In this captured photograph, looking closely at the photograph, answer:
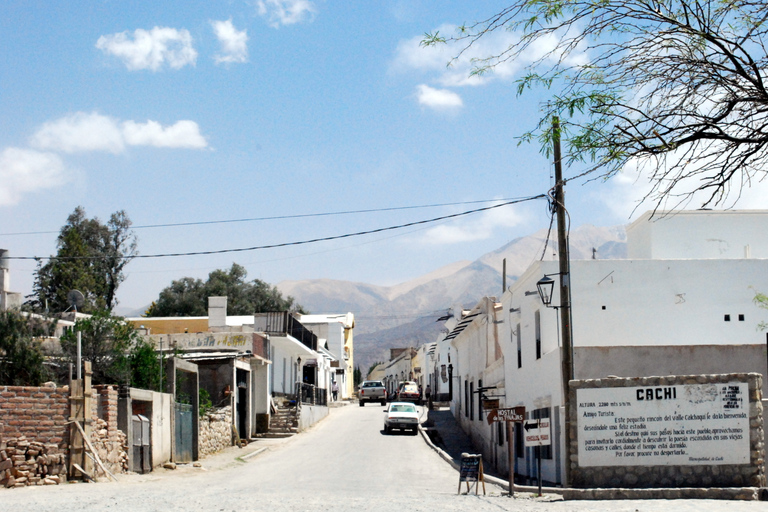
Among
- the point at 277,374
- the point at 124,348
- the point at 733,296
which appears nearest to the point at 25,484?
the point at 124,348

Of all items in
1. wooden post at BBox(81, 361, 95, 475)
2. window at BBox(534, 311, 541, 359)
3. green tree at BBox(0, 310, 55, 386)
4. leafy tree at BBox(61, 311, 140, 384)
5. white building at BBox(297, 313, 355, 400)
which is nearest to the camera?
wooden post at BBox(81, 361, 95, 475)

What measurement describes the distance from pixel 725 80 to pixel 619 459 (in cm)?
977

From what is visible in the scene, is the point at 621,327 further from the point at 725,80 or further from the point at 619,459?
the point at 725,80

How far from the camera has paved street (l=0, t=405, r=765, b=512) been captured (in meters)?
13.7

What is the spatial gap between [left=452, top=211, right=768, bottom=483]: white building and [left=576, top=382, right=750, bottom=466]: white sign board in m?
3.06

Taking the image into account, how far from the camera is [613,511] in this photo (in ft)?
44.8

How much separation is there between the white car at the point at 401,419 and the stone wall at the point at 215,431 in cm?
964

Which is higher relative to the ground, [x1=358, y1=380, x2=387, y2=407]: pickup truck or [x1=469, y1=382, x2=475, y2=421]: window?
[x1=469, y1=382, x2=475, y2=421]: window

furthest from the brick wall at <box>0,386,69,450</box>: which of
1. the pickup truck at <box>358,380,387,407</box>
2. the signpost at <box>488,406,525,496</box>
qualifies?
the pickup truck at <box>358,380,387,407</box>

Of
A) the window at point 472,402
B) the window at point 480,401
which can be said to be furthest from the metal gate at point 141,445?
the window at point 472,402

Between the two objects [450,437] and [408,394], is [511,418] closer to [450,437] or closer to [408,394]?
[450,437]

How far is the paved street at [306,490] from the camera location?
44.9ft

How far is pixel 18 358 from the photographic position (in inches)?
887

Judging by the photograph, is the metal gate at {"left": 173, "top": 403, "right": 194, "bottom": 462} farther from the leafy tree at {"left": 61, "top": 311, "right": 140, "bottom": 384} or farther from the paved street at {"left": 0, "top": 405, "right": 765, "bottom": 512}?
the leafy tree at {"left": 61, "top": 311, "right": 140, "bottom": 384}
